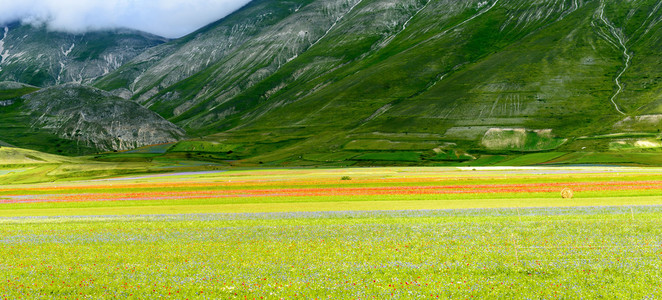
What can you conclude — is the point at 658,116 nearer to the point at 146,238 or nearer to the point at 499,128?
the point at 499,128

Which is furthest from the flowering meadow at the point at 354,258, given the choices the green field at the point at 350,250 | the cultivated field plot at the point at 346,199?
the cultivated field plot at the point at 346,199

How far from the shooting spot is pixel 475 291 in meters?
17.0

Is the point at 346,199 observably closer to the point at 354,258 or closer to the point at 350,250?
the point at 350,250

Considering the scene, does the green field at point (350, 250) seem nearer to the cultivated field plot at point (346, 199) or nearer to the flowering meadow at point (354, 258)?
the flowering meadow at point (354, 258)

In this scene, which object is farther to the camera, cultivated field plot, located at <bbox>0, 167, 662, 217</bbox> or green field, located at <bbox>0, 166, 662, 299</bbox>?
cultivated field plot, located at <bbox>0, 167, 662, 217</bbox>

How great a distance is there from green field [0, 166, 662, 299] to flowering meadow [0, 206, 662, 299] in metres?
0.09

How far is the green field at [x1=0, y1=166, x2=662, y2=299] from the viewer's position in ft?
59.2

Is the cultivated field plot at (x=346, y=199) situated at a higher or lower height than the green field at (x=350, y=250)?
lower

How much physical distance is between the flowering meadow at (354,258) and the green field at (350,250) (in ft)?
0.30

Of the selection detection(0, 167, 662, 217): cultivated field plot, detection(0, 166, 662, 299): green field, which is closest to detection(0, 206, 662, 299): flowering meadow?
detection(0, 166, 662, 299): green field

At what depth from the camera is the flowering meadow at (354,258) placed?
1780cm

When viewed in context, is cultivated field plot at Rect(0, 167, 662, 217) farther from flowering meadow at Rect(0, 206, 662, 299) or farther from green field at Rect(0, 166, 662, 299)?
flowering meadow at Rect(0, 206, 662, 299)

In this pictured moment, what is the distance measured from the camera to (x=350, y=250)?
2431 centimetres

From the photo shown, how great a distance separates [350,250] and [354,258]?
68.5 inches
